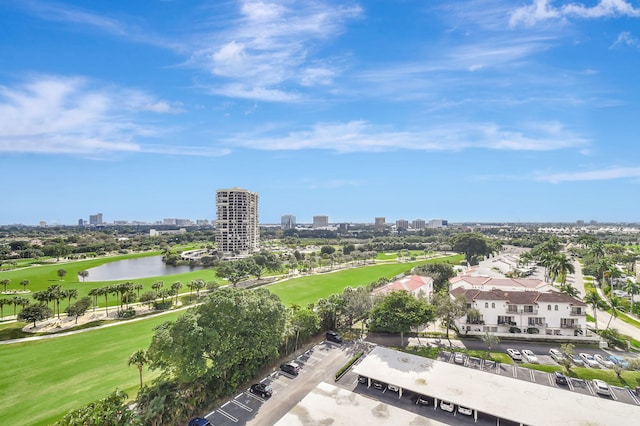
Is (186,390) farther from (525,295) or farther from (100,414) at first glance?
(525,295)

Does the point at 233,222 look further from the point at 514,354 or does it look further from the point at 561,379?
the point at 561,379

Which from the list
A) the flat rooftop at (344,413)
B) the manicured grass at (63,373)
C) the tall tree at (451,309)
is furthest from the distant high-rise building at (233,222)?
the flat rooftop at (344,413)

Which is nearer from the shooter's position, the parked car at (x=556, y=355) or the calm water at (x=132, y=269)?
the parked car at (x=556, y=355)

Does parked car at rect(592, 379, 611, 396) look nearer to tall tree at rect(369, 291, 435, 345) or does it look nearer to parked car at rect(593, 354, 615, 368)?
parked car at rect(593, 354, 615, 368)

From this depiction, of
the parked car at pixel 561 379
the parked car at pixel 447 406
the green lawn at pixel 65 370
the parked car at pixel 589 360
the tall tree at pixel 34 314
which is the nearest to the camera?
the parked car at pixel 447 406

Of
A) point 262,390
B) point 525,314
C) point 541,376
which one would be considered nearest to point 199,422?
point 262,390

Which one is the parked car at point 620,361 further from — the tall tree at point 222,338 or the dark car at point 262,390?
the dark car at point 262,390

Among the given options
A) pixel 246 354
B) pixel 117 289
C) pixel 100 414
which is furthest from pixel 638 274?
pixel 117 289

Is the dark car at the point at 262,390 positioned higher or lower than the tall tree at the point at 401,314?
lower
